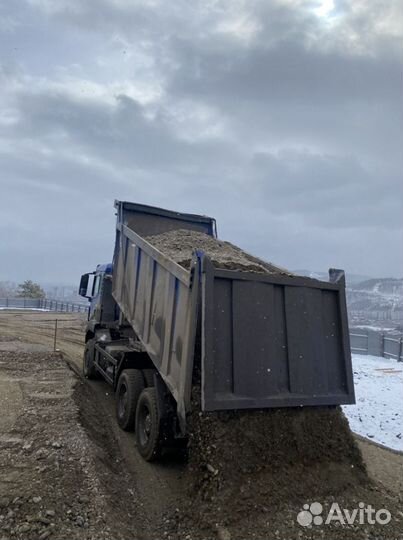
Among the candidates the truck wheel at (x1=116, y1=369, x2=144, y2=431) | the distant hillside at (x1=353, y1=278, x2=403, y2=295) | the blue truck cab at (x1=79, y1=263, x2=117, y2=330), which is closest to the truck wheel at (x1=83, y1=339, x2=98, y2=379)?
the blue truck cab at (x1=79, y1=263, x2=117, y2=330)

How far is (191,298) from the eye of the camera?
483 centimetres

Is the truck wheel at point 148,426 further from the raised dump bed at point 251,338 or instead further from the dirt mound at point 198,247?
the dirt mound at point 198,247

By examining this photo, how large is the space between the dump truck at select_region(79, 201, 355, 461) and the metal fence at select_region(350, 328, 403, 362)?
12240mm

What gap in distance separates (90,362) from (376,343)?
11877 mm

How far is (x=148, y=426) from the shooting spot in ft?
19.4

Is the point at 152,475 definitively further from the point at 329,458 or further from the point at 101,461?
the point at 329,458

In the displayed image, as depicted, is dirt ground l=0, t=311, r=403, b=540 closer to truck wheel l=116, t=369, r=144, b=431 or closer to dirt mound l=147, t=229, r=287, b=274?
truck wheel l=116, t=369, r=144, b=431

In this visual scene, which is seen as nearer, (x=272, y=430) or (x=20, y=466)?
(x=272, y=430)

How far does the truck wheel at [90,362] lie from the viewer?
10.2 metres

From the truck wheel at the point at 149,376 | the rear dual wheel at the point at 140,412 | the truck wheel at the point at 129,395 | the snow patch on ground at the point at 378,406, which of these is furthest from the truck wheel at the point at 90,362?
the snow patch on ground at the point at 378,406

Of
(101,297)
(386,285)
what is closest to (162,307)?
(101,297)

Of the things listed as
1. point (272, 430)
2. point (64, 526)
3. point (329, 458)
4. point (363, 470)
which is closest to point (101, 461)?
point (64, 526)

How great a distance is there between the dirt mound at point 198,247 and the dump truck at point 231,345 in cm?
35

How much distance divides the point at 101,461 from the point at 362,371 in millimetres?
10072
